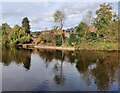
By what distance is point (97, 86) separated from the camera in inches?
517

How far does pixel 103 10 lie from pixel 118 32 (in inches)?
256

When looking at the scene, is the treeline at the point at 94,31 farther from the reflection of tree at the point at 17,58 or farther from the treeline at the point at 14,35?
the reflection of tree at the point at 17,58

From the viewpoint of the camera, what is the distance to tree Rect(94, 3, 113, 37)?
41.8 meters

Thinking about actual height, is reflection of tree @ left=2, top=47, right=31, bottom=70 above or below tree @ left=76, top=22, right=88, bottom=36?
below

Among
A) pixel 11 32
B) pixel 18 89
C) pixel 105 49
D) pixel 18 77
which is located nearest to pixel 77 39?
pixel 105 49

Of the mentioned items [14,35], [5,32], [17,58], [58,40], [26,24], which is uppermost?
[26,24]

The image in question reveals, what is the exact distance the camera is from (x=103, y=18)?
42500mm

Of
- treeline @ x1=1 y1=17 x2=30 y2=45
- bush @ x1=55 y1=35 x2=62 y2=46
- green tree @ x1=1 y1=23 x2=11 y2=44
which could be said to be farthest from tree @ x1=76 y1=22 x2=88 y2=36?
green tree @ x1=1 y1=23 x2=11 y2=44

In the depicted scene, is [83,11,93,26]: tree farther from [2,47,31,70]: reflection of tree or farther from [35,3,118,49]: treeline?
[2,47,31,70]: reflection of tree

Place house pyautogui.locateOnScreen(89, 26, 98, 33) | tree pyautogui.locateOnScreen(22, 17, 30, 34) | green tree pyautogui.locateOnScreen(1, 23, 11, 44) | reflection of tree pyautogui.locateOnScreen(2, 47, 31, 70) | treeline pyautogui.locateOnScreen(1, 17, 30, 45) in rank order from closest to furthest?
reflection of tree pyautogui.locateOnScreen(2, 47, 31, 70), house pyautogui.locateOnScreen(89, 26, 98, 33), treeline pyautogui.locateOnScreen(1, 17, 30, 45), green tree pyautogui.locateOnScreen(1, 23, 11, 44), tree pyautogui.locateOnScreen(22, 17, 30, 34)

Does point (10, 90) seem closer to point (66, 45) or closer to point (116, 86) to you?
point (116, 86)

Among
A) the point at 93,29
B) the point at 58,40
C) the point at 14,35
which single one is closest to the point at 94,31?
the point at 93,29

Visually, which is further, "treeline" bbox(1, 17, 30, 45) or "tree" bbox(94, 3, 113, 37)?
"treeline" bbox(1, 17, 30, 45)

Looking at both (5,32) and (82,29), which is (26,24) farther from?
(82,29)
